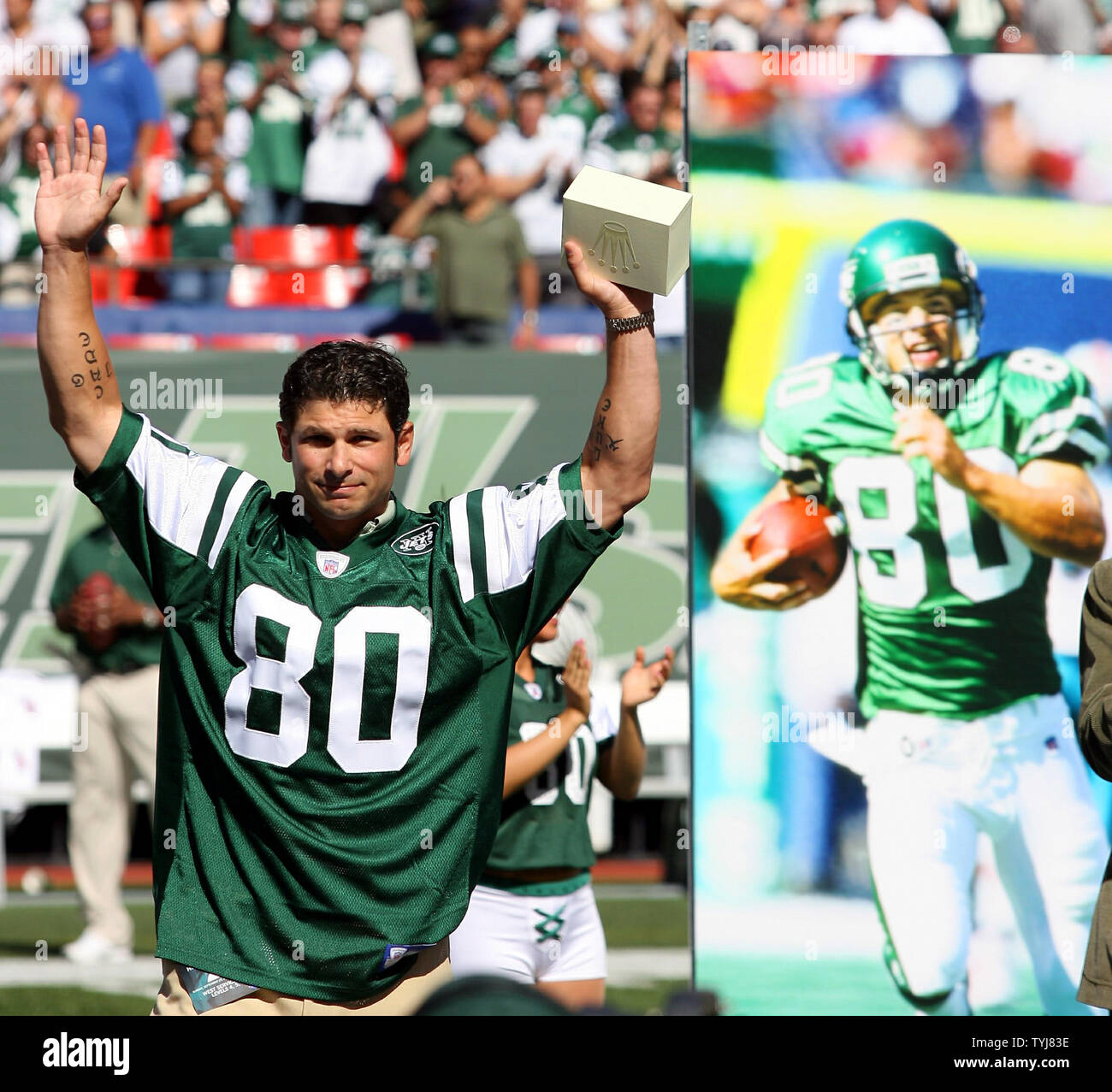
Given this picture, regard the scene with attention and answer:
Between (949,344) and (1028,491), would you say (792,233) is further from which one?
(1028,491)

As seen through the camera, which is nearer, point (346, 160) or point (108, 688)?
point (108, 688)

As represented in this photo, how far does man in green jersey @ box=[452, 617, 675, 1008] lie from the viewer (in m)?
4.28

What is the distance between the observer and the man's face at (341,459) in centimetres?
260

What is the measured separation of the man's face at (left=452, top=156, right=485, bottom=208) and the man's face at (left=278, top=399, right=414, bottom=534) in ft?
20.5

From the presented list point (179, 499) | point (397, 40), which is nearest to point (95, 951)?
point (179, 499)

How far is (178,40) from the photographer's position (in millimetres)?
10219

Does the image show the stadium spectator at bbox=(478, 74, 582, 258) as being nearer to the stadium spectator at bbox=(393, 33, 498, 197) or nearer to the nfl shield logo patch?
the stadium spectator at bbox=(393, 33, 498, 197)

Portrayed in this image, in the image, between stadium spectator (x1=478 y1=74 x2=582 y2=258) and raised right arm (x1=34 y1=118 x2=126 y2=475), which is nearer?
raised right arm (x1=34 y1=118 x2=126 y2=475)

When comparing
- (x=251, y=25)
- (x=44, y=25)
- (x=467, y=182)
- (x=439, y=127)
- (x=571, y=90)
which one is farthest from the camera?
(x=251, y=25)

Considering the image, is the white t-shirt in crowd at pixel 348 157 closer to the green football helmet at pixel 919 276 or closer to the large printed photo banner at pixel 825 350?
the large printed photo banner at pixel 825 350

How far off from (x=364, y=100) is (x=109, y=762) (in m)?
4.50

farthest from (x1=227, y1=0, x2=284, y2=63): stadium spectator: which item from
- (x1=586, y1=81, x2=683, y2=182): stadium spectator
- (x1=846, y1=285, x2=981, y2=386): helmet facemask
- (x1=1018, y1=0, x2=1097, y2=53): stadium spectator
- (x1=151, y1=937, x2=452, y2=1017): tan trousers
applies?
(x1=151, y1=937, x2=452, y2=1017): tan trousers

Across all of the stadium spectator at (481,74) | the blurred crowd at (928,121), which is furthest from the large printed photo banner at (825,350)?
the stadium spectator at (481,74)
